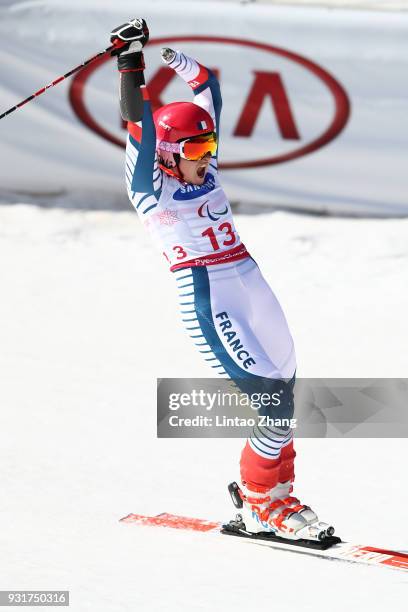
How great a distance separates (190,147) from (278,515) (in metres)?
1.69

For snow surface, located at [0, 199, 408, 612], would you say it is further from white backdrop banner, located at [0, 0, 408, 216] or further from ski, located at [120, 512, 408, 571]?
white backdrop banner, located at [0, 0, 408, 216]

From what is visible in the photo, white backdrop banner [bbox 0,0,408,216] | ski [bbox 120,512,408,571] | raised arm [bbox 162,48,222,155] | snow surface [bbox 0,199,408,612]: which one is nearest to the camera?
snow surface [bbox 0,199,408,612]

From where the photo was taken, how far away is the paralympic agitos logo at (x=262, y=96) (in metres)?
10.4

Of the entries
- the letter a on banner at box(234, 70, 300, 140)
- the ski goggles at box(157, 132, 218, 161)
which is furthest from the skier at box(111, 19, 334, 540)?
the letter a on banner at box(234, 70, 300, 140)

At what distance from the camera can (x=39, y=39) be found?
10.7 m

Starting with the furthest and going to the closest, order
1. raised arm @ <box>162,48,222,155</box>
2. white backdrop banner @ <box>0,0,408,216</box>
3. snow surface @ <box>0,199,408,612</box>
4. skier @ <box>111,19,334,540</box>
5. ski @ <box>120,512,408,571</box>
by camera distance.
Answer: white backdrop banner @ <box>0,0,408,216</box>, raised arm @ <box>162,48,222,155</box>, skier @ <box>111,19,334,540</box>, ski @ <box>120,512,408,571</box>, snow surface @ <box>0,199,408,612</box>

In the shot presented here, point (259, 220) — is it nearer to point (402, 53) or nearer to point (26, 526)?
point (402, 53)

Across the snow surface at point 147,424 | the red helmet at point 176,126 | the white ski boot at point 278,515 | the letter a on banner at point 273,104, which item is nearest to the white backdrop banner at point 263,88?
the letter a on banner at point 273,104

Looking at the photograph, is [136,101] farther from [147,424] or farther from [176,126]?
[147,424]

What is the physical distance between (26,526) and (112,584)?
83 cm

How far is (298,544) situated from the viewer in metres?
5.52

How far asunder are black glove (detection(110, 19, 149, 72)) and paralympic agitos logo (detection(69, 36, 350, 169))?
204 inches

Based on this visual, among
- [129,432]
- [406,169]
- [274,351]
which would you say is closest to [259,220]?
[406,169]

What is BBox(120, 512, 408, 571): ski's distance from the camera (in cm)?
523
